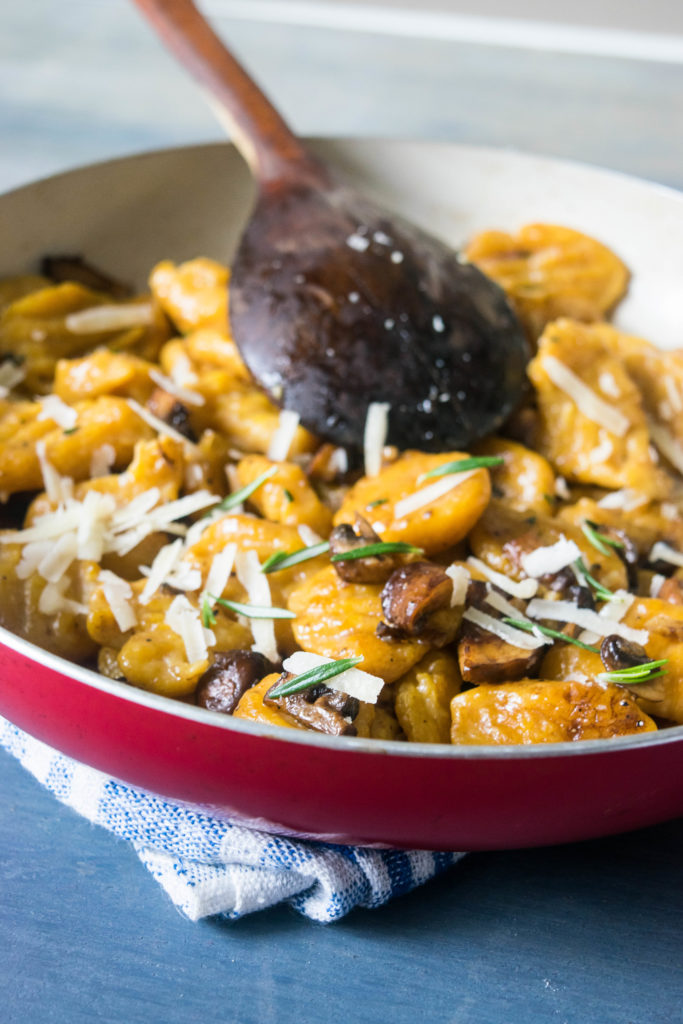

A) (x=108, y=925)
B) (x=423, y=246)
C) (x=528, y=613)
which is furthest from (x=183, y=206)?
(x=108, y=925)

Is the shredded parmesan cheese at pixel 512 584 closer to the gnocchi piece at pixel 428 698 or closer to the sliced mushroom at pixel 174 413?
the gnocchi piece at pixel 428 698

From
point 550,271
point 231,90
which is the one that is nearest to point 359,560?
point 550,271

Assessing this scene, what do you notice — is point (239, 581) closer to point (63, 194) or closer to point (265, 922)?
point (265, 922)

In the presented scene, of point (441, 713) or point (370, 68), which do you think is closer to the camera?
point (441, 713)

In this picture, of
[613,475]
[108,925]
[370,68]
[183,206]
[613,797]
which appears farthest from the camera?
[370,68]

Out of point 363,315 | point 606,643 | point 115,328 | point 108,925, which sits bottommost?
point 606,643

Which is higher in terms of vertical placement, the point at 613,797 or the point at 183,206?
the point at 183,206
